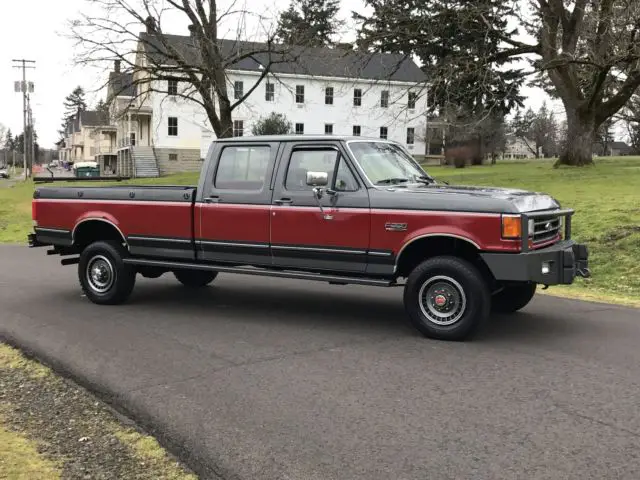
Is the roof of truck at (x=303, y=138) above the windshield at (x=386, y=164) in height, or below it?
above

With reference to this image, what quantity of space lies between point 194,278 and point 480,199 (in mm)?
4979

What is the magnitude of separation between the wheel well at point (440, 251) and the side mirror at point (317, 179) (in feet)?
3.57

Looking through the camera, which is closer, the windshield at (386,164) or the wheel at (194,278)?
the windshield at (386,164)

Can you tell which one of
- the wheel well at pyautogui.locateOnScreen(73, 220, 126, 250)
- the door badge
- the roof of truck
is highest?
the roof of truck

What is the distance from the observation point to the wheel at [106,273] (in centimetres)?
830

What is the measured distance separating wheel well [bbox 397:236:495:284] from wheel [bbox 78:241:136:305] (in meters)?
3.59

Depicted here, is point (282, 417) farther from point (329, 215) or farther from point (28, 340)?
point (28, 340)

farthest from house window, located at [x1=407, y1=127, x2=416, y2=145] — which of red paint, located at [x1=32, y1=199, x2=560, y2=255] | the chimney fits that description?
red paint, located at [x1=32, y1=199, x2=560, y2=255]

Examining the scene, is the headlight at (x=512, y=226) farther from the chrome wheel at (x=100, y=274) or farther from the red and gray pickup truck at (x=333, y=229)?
the chrome wheel at (x=100, y=274)

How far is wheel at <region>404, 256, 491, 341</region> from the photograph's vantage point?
621 centimetres

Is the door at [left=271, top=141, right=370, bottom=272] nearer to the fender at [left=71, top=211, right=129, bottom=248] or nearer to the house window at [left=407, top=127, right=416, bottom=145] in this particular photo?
the fender at [left=71, top=211, right=129, bottom=248]

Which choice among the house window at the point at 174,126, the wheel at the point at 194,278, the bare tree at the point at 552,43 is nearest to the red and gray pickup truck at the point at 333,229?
the wheel at the point at 194,278

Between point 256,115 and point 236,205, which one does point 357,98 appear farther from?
point 236,205

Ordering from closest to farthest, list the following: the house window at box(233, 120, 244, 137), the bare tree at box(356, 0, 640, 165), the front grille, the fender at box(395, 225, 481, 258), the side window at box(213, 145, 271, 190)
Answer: the fender at box(395, 225, 481, 258) < the front grille < the side window at box(213, 145, 271, 190) < the bare tree at box(356, 0, 640, 165) < the house window at box(233, 120, 244, 137)
